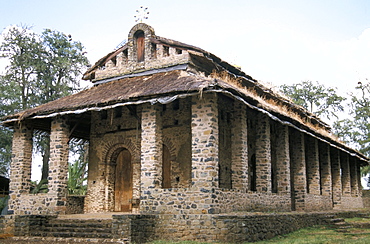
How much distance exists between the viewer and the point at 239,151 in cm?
1541

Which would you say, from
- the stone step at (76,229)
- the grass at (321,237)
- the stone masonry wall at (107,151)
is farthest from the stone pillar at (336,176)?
the stone step at (76,229)

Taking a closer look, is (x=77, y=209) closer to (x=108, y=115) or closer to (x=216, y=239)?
(x=108, y=115)

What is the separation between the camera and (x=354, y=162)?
31.5m

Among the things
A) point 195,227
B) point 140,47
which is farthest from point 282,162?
point 140,47

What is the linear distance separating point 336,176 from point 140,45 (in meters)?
15.4

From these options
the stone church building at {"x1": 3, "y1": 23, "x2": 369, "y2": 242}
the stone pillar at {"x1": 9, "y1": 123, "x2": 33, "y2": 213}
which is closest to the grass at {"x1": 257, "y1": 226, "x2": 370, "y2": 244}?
the stone church building at {"x1": 3, "y1": 23, "x2": 369, "y2": 242}

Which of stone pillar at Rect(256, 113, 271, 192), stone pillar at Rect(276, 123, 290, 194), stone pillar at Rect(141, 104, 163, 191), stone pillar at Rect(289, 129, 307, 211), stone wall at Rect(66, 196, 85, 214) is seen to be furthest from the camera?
stone pillar at Rect(289, 129, 307, 211)

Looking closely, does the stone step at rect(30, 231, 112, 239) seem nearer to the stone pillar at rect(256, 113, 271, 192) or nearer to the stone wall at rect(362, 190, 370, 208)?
the stone pillar at rect(256, 113, 271, 192)

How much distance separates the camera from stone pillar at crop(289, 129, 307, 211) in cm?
1977

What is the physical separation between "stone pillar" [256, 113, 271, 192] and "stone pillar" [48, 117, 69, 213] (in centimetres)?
711

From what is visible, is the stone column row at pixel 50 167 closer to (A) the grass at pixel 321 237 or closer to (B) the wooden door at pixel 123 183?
(B) the wooden door at pixel 123 183

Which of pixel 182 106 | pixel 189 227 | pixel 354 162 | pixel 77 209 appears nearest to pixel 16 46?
pixel 77 209

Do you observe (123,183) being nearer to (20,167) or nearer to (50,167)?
(50,167)

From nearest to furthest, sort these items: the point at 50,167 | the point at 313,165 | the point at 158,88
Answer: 1. the point at 158,88
2. the point at 50,167
3. the point at 313,165
